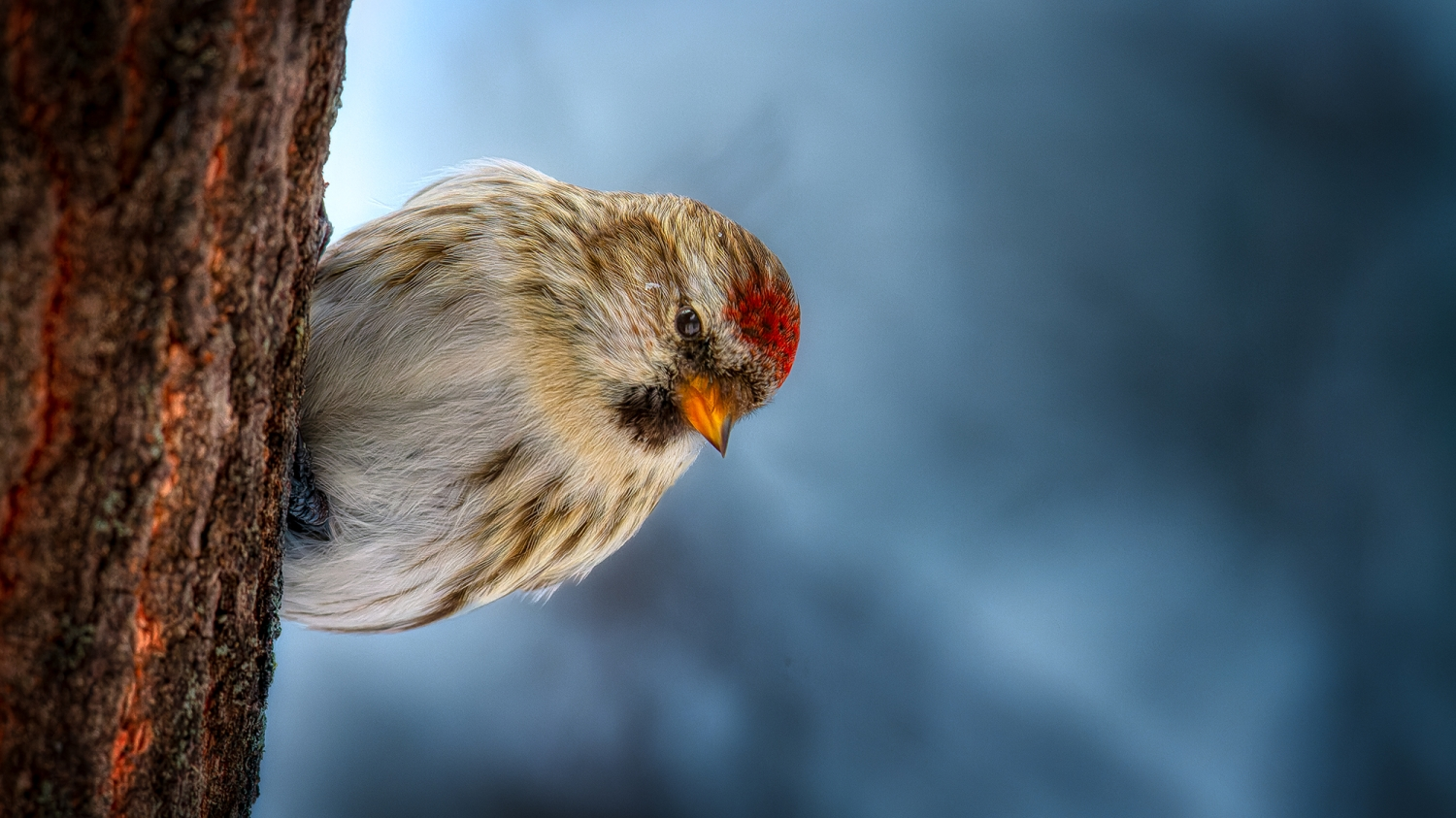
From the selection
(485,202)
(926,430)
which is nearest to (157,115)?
(485,202)

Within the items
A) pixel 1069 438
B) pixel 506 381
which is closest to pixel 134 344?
pixel 506 381

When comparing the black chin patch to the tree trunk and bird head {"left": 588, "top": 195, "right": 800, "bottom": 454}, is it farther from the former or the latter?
the tree trunk

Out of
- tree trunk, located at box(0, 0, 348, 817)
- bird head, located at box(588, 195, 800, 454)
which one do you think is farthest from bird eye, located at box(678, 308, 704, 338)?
tree trunk, located at box(0, 0, 348, 817)

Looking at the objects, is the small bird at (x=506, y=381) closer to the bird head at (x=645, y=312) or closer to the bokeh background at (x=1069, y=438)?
the bird head at (x=645, y=312)

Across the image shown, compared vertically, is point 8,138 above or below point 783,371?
below

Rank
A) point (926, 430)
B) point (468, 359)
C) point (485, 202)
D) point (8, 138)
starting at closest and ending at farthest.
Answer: point (8, 138) → point (468, 359) → point (485, 202) → point (926, 430)

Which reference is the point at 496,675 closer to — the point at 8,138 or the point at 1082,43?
the point at 8,138

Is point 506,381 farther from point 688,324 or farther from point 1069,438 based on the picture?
point 1069,438
